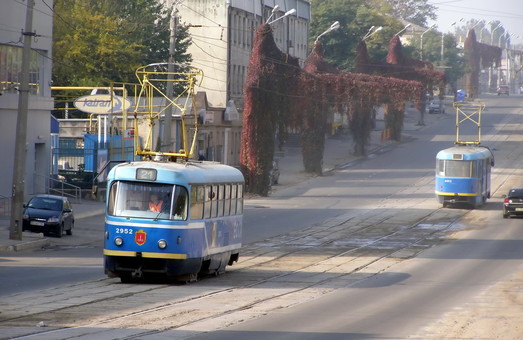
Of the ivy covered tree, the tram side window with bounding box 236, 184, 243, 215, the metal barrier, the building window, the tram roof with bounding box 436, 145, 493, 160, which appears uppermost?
the ivy covered tree

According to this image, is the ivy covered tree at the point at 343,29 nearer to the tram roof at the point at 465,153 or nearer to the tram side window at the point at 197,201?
the tram roof at the point at 465,153

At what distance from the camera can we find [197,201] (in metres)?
21.3

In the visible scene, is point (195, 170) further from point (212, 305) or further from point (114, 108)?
point (114, 108)

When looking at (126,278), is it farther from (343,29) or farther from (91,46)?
(343,29)

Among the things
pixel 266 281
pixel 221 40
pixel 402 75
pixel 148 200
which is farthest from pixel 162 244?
pixel 402 75

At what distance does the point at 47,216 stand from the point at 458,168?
22930 millimetres

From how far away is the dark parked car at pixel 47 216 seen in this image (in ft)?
112

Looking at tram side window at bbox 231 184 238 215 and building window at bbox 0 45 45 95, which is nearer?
tram side window at bbox 231 184 238 215

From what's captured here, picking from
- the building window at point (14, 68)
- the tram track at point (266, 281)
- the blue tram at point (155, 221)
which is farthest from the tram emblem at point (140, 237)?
the building window at point (14, 68)

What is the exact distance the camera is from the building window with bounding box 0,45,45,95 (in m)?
43.3

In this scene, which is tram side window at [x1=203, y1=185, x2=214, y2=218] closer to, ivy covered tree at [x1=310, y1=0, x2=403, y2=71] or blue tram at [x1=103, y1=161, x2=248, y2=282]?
blue tram at [x1=103, y1=161, x2=248, y2=282]

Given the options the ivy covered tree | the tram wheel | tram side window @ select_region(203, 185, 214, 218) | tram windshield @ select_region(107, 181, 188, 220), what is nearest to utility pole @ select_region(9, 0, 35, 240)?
the tram wheel

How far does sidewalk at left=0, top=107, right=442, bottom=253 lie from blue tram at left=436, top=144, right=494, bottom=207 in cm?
1208

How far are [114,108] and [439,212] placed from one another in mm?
16970
